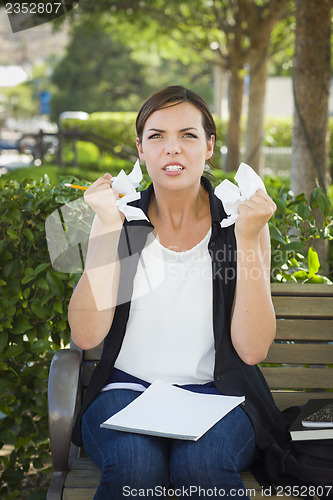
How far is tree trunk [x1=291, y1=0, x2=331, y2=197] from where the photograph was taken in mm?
4844

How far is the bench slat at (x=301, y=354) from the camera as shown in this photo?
258 cm

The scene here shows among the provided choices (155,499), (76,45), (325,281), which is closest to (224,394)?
(155,499)

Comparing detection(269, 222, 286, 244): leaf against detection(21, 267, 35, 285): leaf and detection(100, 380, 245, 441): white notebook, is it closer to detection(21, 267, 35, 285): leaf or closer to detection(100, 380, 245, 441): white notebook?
detection(100, 380, 245, 441): white notebook

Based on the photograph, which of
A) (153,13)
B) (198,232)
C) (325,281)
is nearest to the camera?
(198,232)

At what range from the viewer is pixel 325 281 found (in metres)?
2.92

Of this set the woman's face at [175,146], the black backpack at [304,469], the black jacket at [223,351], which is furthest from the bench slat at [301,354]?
the woman's face at [175,146]

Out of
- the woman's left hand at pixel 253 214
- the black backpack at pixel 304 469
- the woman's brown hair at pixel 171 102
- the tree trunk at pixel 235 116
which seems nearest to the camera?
the black backpack at pixel 304 469

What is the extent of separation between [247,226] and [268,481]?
0.80 meters

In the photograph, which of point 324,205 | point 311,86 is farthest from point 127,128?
point 324,205

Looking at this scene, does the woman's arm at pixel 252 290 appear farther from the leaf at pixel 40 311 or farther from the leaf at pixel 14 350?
the leaf at pixel 14 350

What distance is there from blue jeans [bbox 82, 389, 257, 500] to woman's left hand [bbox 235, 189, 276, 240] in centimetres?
58

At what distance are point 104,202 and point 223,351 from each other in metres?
0.63

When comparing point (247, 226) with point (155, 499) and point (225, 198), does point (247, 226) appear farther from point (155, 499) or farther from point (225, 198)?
point (155, 499)

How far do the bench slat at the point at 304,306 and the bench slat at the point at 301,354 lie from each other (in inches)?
4.8
